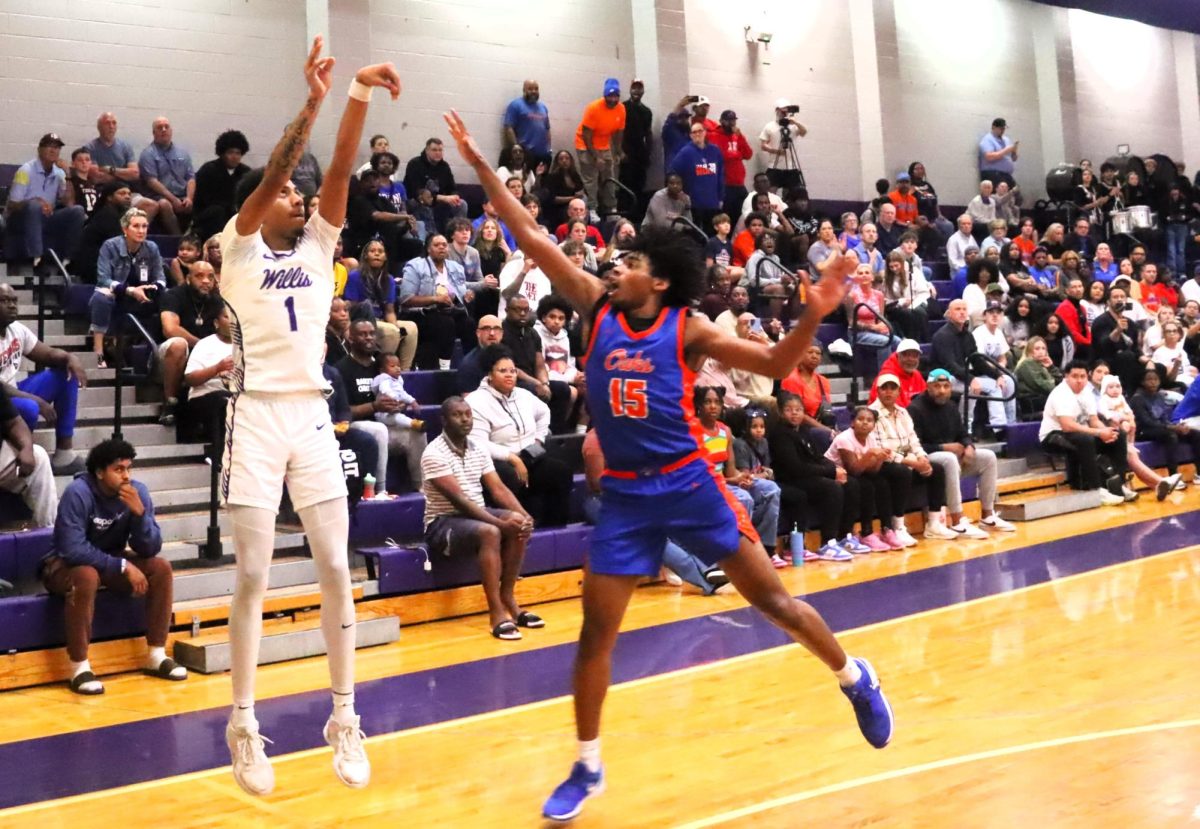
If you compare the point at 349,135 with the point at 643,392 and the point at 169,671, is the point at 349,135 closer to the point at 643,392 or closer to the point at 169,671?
the point at 643,392

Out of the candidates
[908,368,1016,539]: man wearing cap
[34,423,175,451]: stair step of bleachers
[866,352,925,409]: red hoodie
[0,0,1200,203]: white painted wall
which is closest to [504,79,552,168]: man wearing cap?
[0,0,1200,203]: white painted wall

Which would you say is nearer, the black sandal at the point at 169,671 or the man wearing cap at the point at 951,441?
the black sandal at the point at 169,671

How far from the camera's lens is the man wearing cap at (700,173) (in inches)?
598

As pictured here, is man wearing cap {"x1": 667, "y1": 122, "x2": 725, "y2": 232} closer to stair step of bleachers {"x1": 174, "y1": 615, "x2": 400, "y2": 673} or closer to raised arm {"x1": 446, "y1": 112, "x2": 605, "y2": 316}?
stair step of bleachers {"x1": 174, "y1": 615, "x2": 400, "y2": 673}

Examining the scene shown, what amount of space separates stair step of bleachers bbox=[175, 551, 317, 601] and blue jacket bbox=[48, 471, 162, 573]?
54 cm

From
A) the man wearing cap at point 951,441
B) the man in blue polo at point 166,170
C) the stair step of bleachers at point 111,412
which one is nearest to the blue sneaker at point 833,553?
the man wearing cap at point 951,441

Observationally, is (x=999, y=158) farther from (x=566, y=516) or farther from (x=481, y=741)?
(x=481, y=741)

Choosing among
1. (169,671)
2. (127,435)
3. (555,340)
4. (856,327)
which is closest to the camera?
(169,671)

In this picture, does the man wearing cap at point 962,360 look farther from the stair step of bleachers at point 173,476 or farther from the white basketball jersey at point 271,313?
the white basketball jersey at point 271,313

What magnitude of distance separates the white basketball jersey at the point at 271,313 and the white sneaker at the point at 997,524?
26.9 feet

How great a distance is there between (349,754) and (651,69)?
13.5 meters

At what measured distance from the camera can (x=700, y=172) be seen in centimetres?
1523

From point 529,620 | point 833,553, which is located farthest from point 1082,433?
point 529,620

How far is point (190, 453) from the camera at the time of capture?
912 cm
